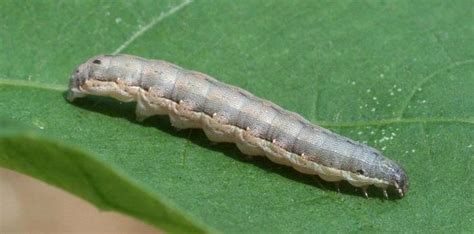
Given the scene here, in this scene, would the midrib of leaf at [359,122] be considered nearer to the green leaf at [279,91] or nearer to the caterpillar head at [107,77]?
the green leaf at [279,91]

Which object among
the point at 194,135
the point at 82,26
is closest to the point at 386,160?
the point at 194,135

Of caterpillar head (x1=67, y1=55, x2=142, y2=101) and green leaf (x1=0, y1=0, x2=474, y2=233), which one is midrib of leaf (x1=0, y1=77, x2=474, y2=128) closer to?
green leaf (x1=0, y1=0, x2=474, y2=233)

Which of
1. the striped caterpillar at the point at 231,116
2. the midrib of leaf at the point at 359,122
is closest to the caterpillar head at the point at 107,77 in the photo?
the striped caterpillar at the point at 231,116

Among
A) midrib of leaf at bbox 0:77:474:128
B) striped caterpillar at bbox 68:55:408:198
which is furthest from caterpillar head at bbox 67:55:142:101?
midrib of leaf at bbox 0:77:474:128

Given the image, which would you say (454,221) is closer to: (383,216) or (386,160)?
(383,216)

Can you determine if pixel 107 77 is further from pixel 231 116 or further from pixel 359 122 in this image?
pixel 359 122

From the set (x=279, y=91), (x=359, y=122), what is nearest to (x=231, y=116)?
(x=279, y=91)
